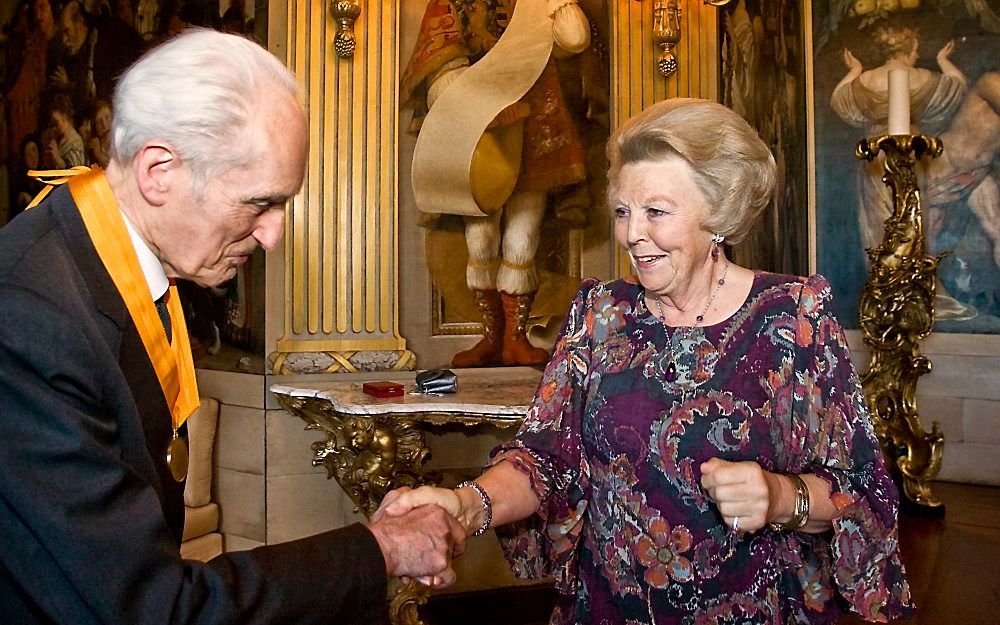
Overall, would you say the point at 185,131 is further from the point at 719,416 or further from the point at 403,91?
the point at 403,91

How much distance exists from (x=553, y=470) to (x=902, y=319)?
14.7ft

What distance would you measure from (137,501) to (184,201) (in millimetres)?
532

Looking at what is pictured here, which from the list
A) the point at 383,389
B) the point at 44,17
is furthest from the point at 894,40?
the point at 44,17

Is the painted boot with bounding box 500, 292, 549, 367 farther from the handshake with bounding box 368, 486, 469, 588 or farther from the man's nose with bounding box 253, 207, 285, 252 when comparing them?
the man's nose with bounding box 253, 207, 285, 252

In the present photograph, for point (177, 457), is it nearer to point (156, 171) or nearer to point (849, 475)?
point (156, 171)

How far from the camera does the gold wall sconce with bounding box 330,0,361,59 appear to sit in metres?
4.54

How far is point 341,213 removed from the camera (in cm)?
468

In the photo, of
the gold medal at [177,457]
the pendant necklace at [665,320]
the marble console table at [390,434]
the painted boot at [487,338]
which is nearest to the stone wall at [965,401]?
the painted boot at [487,338]

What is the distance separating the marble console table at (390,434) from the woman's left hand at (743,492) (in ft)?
7.17

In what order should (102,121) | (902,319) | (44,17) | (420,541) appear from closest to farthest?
(420,541) → (102,121) → (902,319) → (44,17)

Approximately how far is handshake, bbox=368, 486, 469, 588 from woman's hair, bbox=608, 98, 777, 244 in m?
0.87

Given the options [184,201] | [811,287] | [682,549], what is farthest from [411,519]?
[811,287]

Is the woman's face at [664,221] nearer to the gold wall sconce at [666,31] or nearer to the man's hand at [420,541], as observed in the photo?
the man's hand at [420,541]

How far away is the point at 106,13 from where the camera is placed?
5516 mm
